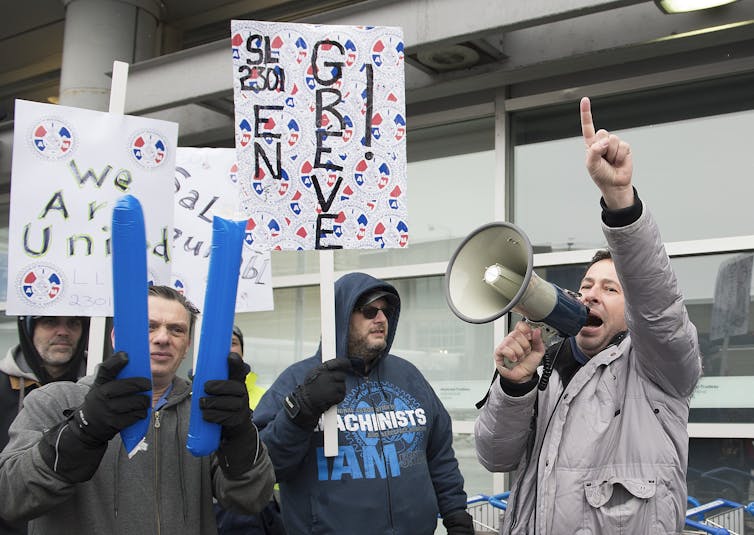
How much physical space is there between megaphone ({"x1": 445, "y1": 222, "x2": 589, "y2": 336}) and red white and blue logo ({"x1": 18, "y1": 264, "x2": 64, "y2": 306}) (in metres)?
1.97

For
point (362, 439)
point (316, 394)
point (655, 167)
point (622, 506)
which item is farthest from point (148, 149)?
point (655, 167)

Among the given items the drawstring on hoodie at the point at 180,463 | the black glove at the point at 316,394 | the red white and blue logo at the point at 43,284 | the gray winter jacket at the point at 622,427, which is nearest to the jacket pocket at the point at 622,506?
the gray winter jacket at the point at 622,427

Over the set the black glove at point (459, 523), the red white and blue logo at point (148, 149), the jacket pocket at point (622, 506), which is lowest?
the black glove at point (459, 523)

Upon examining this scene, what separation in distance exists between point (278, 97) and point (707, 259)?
2.84 metres

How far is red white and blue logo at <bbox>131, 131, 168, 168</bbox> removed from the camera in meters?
4.16

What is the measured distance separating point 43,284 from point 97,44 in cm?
358

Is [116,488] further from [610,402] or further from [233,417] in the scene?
[610,402]

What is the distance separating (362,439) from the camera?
3.59 m

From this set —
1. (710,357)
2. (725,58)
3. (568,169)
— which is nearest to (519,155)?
(568,169)

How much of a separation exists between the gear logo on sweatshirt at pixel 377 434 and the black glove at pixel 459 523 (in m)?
0.30

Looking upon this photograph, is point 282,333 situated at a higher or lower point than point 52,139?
lower

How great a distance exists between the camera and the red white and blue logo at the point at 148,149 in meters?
4.16

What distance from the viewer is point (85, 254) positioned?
4039mm

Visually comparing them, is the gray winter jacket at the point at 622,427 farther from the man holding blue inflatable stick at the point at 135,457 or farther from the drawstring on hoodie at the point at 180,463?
the drawstring on hoodie at the point at 180,463
